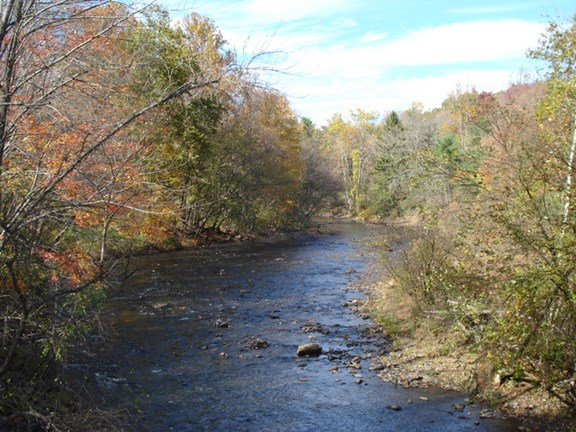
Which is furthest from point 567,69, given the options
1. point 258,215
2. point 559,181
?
point 258,215

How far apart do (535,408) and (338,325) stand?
6.19 meters

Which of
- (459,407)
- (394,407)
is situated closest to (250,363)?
(394,407)

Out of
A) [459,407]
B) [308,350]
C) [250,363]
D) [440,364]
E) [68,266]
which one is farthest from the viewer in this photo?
[308,350]

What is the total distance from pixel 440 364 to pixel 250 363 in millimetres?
3981

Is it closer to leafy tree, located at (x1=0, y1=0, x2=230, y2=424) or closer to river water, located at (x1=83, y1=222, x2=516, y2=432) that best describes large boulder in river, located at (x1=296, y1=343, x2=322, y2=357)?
river water, located at (x1=83, y1=222, x2=516, y2=432)

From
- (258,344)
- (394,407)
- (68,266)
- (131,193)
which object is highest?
(131,193)

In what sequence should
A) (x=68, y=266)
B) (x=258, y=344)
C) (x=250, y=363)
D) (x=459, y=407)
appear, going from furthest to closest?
(x=258, y=344), (x=250, y=363), (x=459, y=407), (x=68, y=266)

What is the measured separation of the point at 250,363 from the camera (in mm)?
11523

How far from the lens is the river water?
8.90 metres

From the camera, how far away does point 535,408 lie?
29.3 feet

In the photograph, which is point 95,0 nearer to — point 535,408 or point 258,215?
point 535,408

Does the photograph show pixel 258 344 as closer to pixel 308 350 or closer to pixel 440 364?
pixel 308 350

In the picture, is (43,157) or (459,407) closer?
(43,157)

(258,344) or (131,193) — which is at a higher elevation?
(131,193)
